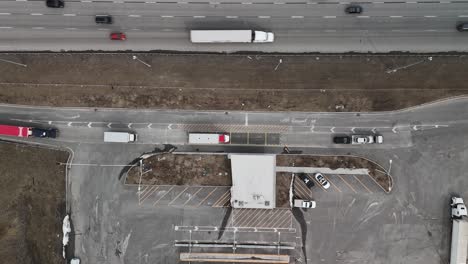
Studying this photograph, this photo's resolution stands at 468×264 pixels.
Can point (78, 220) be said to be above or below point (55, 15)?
below

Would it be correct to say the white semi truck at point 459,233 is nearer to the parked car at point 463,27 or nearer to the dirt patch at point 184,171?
the parked car at point 463,27

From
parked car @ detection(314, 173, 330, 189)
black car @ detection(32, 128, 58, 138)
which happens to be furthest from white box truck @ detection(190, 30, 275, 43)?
black car @ detection(32, 128, 58, 138)

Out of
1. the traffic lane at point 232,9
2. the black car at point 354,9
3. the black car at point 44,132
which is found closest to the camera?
the black car at point 354,9

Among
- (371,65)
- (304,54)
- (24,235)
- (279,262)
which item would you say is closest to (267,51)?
(304,54)

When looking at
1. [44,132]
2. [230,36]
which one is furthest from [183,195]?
[230,36]

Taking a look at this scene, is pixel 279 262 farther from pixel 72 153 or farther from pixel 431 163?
pixel 72 153

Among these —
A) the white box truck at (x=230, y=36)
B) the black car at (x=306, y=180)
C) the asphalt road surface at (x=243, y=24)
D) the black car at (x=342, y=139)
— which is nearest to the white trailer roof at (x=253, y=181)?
the black car at (x=306, y=180)
